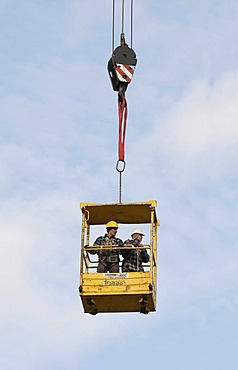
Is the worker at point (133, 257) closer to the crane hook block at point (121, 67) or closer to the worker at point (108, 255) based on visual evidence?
the worker at point (108, 255)

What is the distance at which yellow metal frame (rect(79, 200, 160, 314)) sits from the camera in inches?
1412

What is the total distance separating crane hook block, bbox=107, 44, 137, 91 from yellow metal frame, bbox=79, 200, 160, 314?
3.99m

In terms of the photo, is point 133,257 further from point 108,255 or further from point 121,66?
point 121,66

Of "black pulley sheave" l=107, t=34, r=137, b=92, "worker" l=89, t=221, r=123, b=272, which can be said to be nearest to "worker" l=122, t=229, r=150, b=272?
"worker" l=89, t=221, r=123, b=272

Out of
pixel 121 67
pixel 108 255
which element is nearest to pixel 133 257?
pixel 108 255

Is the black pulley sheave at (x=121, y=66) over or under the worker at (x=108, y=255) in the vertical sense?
over

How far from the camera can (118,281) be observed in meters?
36.0

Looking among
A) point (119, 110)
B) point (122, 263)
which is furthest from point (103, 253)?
point (119, 110)

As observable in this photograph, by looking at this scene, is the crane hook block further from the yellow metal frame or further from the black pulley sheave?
the yellow metal frame

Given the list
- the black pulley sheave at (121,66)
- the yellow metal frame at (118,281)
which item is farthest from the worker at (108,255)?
the black pulley sheave at (121,66)

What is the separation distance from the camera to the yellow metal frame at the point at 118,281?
35.9 m

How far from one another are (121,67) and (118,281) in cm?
674

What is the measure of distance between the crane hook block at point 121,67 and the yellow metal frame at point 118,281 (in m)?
3.99
